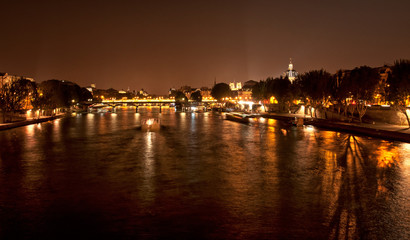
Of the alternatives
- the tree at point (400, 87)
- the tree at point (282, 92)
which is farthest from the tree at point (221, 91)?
the tree at point (400, 87)

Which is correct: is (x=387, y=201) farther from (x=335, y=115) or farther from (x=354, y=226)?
(x=335, y=115)

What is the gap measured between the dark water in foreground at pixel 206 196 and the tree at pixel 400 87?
16.5 metres

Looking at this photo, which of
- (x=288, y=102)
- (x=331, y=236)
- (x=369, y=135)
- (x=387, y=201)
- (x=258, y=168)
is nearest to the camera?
(x=331, y=236)

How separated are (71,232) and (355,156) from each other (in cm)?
1784

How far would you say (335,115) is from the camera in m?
56.2

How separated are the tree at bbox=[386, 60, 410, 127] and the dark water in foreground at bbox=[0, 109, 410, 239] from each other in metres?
16.5

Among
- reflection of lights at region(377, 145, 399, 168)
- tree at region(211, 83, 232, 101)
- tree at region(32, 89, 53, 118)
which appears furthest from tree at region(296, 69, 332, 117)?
tree at region(211, 83, 232, 101)

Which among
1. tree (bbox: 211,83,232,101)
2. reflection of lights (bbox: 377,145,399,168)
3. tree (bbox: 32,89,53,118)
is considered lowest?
reflection of lights (bbox: 377,145,399,168)

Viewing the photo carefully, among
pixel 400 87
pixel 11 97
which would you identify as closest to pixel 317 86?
pixel 400 87

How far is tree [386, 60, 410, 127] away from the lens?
118 feet

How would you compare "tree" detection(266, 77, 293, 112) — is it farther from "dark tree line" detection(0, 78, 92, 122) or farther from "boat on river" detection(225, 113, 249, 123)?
"dark tree line" detection(0, 78, 92, 122)

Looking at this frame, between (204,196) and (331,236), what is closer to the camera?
(331,236)

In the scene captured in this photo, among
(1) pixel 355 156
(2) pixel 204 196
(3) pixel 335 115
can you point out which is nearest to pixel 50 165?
(2) pixel 204 196

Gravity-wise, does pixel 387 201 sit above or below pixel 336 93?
below
